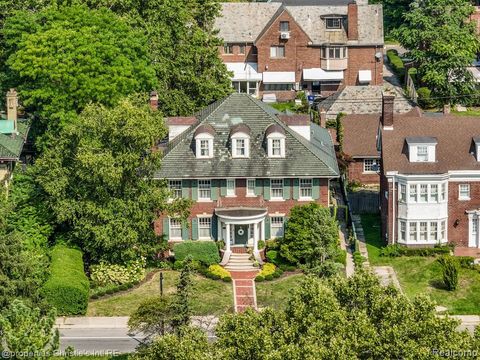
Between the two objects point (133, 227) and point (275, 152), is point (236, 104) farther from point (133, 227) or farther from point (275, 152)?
point (133, 227)

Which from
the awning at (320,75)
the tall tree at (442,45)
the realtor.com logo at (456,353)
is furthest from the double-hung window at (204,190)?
the awning at (320,75)

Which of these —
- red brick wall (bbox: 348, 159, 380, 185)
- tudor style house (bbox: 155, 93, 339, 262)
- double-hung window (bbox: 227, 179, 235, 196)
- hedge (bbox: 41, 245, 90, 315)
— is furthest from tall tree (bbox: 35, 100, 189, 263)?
red brick wall (bbox: 348, 159, 380, 185)

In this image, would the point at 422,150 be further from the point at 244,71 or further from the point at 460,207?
the point at 244,71

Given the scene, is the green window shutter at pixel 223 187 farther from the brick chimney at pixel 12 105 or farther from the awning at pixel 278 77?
the awning at pixel 278 77

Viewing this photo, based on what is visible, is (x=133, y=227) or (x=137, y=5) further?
(x=137, y=5)

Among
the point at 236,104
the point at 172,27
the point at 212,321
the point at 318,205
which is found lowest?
the point at 212,321

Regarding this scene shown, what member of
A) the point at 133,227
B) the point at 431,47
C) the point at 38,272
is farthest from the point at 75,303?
the point at 431,47

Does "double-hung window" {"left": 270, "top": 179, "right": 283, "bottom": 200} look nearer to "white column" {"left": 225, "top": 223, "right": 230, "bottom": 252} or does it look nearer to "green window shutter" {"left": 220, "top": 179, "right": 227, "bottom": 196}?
"green window shutter" {"left": 220, "top": 179, "right": 227, "bottom": 196}

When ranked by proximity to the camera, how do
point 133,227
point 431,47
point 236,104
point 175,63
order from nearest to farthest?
point 133,227 → point 236,104 → point 175,63 → point 431,47
